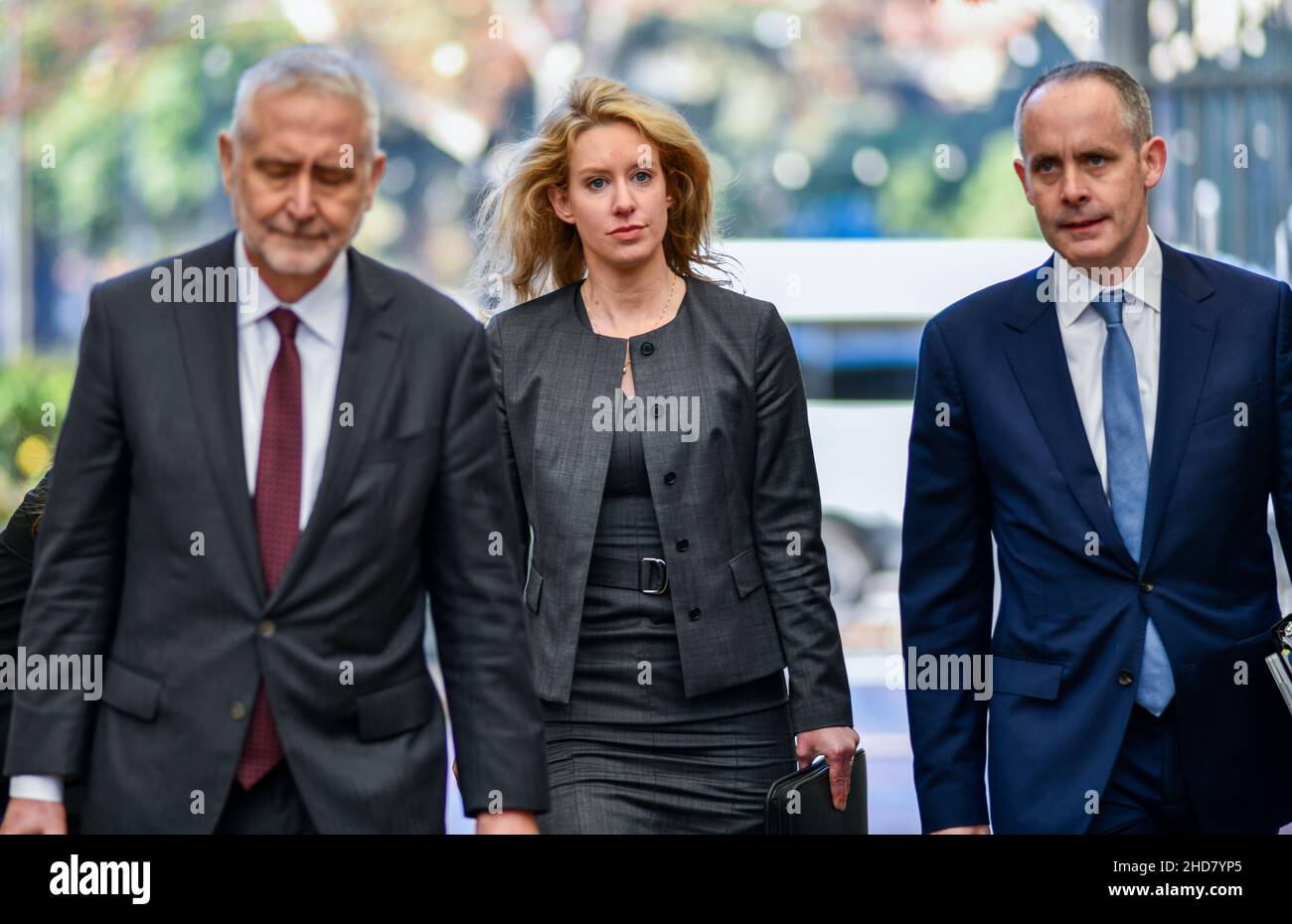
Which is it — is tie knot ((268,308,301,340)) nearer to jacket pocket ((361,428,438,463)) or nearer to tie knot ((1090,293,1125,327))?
A: jacket pocket ((361,428,438,463))

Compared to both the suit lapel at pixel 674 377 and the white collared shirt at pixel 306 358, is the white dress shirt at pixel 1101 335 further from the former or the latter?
the white collared shirt at pixel 306 358

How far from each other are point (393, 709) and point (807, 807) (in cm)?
125

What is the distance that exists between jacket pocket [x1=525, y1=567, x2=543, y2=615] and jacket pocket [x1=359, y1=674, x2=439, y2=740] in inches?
41.0

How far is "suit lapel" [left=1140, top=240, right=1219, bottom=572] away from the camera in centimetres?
345

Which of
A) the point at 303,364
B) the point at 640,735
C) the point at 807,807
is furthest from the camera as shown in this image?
the point at 640,735

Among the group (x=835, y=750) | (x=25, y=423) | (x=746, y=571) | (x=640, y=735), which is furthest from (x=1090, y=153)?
(x=25, y=423)

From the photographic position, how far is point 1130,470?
3504mm

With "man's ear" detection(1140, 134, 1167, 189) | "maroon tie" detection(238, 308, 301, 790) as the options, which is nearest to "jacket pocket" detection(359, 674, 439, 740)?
"maroon tie" detection(238, 308, 301, 790)

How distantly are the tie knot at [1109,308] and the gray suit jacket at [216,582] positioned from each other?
1.40 meters

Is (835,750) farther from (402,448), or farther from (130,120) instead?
(130,120)

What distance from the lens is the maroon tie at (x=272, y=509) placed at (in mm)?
2783

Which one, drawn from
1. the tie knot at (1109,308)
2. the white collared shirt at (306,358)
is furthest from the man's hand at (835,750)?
the white collared shirt at (306,358)
